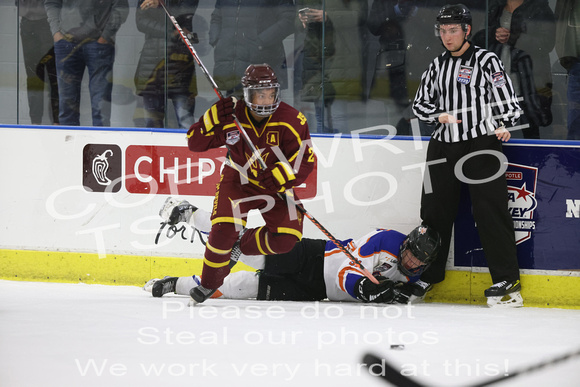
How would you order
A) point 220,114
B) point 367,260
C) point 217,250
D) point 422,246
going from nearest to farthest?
point 220,114 → point 217,250 → point 422,246 → point 367,260

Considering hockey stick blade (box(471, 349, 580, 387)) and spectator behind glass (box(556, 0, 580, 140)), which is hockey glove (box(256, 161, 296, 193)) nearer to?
hockey stick blade (box(471, 349, 580, 387))

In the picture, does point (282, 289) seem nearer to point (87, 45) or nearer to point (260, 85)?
point (260, 85)

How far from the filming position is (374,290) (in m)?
3.50

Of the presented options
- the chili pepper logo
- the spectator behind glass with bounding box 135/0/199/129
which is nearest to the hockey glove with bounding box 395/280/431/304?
the spectator behind glass with bounding box 135/0/199/129

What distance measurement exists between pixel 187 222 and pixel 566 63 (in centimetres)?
194

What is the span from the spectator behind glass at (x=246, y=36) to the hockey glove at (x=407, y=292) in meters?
1.18

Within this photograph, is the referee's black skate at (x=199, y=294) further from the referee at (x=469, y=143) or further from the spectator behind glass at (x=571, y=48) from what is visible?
the spectator behind glass at (x=571, y=48)

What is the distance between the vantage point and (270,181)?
3324 mm

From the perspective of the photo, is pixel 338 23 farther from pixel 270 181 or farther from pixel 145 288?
pixel 145 288

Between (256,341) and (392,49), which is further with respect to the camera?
(392,49)

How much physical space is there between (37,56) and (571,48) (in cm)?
269

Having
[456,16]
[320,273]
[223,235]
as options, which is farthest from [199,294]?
[456,16]

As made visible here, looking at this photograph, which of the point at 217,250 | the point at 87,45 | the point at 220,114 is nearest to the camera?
the point at 220,114

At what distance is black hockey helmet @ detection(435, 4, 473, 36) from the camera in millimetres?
3584
